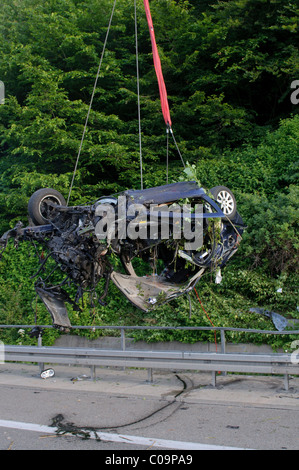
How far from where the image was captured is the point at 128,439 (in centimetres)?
535

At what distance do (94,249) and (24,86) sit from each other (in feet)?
46.6

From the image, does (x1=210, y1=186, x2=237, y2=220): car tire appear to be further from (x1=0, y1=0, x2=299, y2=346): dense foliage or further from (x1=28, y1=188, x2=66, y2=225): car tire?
(x1=0, y1=0, x2=299, y2=346): dense foliage

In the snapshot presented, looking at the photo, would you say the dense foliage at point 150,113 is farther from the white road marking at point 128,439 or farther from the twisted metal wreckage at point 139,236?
the white road marking at point 128,439

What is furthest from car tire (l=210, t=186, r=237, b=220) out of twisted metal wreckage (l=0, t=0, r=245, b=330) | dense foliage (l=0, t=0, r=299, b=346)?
dense foliage (l=0, t=0, r=299, b=346)

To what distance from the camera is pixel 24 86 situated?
1809cm

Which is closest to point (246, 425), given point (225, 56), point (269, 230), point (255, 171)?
point (269, 230)

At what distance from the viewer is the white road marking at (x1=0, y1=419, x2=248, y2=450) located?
501 cm

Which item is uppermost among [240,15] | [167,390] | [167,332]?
[240,15]

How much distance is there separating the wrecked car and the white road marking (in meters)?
1.46

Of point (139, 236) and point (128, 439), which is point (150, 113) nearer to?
point (139, 236)

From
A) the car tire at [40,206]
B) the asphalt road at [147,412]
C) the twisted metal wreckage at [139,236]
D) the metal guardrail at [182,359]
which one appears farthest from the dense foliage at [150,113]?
the car tire at [40,206]

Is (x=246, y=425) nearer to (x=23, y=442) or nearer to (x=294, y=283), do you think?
(x=23, y=442)

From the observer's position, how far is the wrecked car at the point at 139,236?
5.81 meters

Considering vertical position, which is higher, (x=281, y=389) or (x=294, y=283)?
(x=294, y=283)
